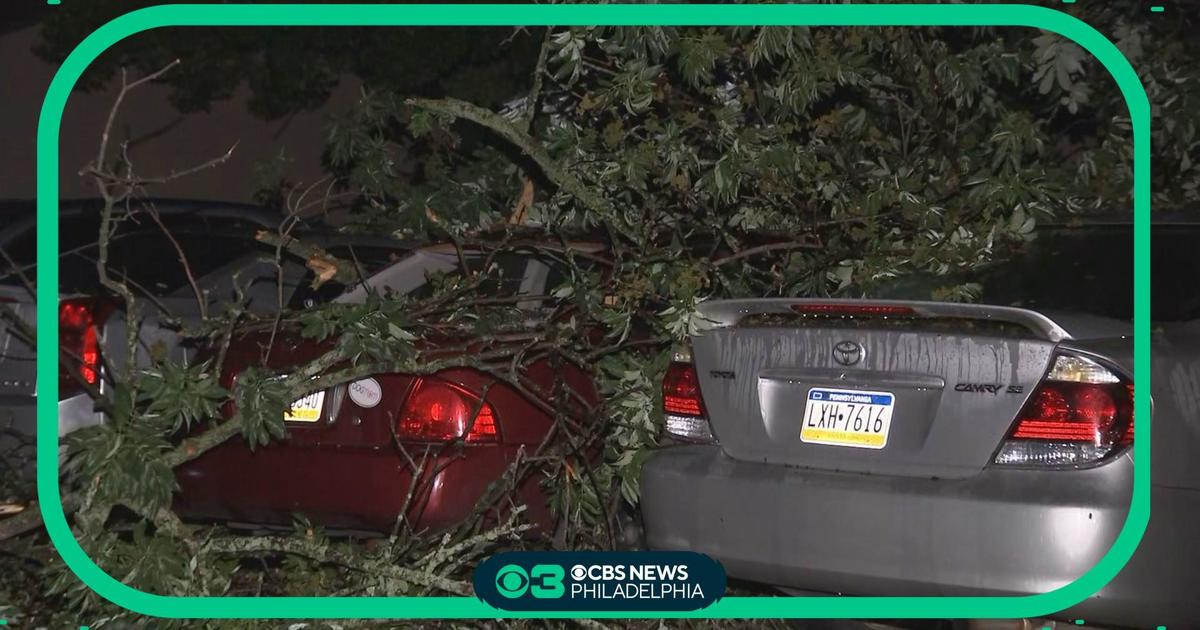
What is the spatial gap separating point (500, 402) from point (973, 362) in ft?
5.62

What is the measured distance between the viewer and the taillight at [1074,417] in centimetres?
413

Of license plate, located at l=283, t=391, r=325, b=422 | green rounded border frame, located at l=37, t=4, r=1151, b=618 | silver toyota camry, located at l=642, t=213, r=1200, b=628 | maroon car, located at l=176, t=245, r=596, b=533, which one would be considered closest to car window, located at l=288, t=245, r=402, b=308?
maroon car, located at l=176, t=245, r=596, b=533

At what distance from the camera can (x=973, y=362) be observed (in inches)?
166

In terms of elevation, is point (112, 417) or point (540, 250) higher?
point (540, 250)

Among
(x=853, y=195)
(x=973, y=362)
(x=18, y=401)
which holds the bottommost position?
(x=18, y=401)

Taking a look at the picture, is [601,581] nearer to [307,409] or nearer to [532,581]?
[532,581]

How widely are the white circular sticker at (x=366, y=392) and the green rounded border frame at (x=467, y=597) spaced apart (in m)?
0.74

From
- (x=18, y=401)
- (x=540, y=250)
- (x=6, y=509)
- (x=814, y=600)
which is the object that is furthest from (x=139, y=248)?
(x=814, y=600)

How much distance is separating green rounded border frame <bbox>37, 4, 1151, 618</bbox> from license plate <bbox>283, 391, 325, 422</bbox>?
784 mm

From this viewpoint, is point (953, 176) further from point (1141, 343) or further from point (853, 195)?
point (1141, 343)

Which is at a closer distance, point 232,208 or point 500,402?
point 500,402

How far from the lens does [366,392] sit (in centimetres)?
A: 521

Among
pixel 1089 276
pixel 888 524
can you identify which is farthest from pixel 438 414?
pixel 1089 276

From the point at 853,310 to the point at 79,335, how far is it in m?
3.60
